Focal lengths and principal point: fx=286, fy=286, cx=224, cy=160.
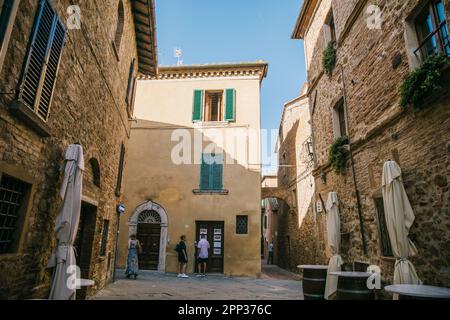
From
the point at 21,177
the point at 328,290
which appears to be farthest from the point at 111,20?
the point at 328,290

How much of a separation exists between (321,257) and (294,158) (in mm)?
7017

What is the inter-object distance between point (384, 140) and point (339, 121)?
2.55 metres

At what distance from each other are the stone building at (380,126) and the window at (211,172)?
441 cm

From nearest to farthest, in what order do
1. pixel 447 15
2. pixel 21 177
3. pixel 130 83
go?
pixel 21 177, pixel 447 15, pixel 130 83

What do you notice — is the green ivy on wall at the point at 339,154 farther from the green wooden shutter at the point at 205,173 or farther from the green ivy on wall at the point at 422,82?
the green wooden shutter at the point at 205,173

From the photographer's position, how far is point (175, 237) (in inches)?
465

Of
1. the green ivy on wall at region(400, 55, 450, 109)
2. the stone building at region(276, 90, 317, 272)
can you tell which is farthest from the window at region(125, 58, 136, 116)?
the green ivy on wall at region(400, 55, 450, 109)

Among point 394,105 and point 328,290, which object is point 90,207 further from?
point 394,105

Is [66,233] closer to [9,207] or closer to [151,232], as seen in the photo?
[9,207]

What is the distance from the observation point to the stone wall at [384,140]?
409 cm

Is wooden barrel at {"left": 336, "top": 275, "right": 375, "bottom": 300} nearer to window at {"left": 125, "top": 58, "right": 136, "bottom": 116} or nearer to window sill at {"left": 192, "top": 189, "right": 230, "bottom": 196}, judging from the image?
window sill at {"left": 192, "top": 189, "right": 230, "bottom": 196}

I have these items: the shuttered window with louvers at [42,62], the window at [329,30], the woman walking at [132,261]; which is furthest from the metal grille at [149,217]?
the window at [329,30]

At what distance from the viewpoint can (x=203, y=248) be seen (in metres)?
11.1

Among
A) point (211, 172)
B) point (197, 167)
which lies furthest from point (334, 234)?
point (197, 167)
